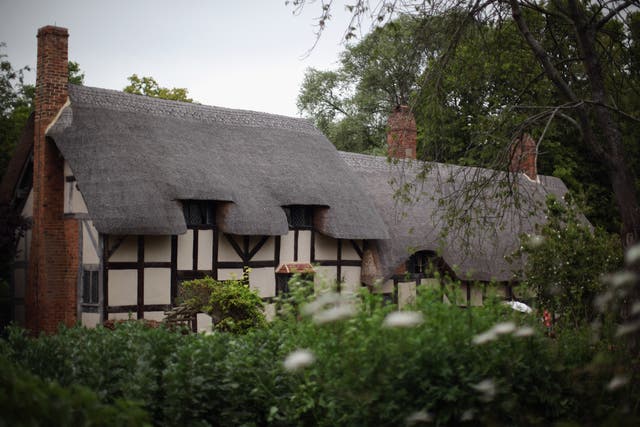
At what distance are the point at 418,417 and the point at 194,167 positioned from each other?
39.8 ft

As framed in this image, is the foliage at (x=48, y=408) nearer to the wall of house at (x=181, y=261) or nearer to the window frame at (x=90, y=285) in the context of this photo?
the wall of house at (x=181, y=261)

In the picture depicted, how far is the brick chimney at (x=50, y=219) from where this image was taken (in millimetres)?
15352

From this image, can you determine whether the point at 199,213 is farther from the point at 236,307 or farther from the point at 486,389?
the point at 486,389

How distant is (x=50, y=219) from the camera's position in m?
15.6

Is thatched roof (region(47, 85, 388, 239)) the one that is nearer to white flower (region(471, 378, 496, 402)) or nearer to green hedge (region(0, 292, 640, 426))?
green hedge (region(0, 292, 640, 426))

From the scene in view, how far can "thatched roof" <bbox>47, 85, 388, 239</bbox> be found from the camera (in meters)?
14.3

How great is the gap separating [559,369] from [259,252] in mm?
11701

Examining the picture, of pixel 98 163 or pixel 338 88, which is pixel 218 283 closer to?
pixel 98 163

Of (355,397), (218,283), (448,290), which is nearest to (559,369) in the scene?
(448,290)

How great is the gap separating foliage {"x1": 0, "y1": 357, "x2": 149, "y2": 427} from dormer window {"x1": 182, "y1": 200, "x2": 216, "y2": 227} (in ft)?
38.2

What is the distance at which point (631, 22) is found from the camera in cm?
806

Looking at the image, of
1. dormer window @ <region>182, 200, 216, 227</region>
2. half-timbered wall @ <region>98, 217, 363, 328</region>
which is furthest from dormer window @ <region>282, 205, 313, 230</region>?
dormer window @ <region>182, 200, 216, 227</region>

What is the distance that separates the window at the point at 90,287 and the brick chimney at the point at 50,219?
0.35 metres

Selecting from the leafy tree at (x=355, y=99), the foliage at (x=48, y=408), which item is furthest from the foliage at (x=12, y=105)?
the foliage at (x=48, y=408)
